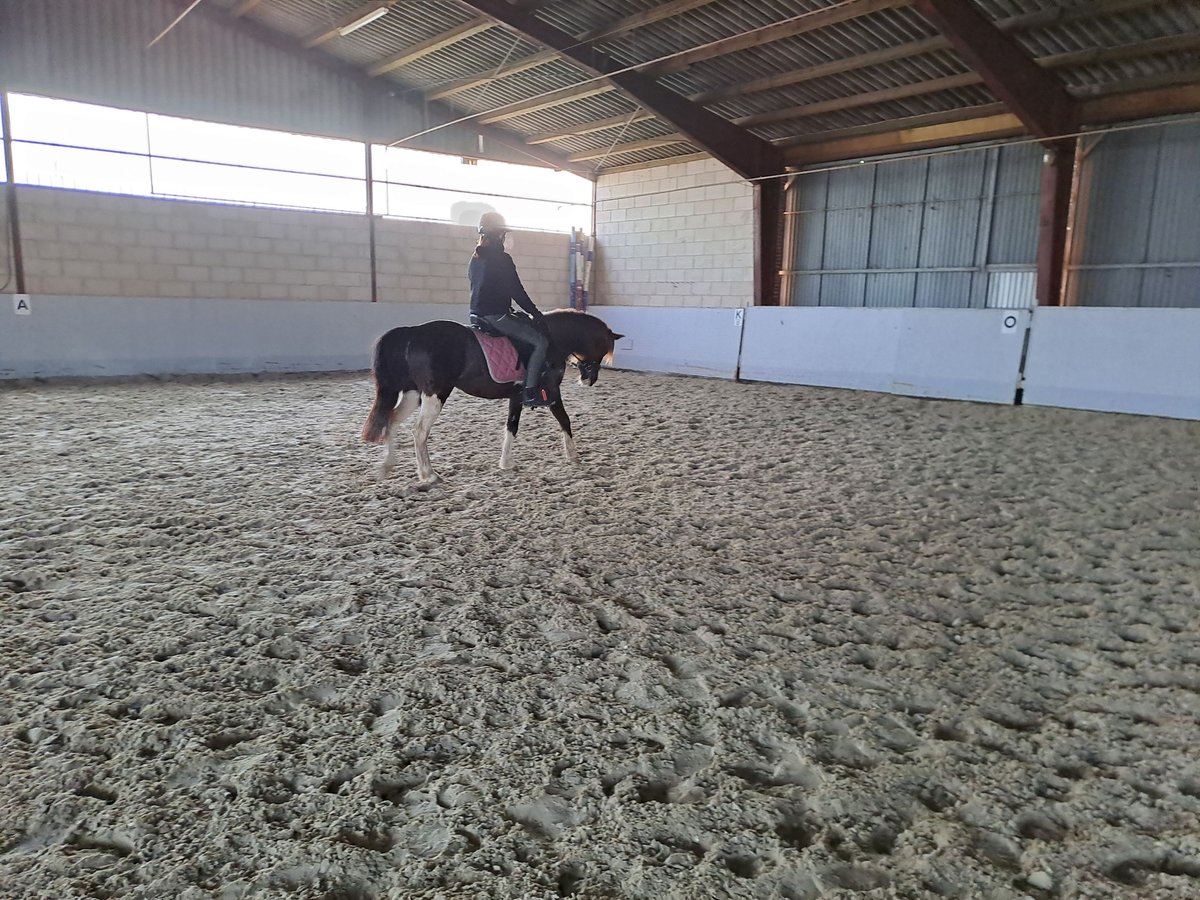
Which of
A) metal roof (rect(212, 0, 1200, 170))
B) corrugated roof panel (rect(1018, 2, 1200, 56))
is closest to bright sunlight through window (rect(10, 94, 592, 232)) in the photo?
metal roof (rect(212, 0, 1200, 170))

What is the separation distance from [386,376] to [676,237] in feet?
39.8

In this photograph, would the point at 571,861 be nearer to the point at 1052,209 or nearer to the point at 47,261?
the point at 1052,209

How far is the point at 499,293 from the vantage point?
18.3ft

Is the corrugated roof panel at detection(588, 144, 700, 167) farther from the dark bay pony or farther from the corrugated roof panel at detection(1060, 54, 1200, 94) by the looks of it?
the dark bay pony

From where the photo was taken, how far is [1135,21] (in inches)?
346

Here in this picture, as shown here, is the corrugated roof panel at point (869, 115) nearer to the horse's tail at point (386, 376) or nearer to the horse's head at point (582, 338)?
the horse's head at point (582, 338)

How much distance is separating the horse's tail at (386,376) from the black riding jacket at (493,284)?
0.61m

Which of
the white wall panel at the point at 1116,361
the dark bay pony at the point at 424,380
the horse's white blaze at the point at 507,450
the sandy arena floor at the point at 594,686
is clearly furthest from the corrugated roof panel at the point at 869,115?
the horse's white blaze at the point at 507,450

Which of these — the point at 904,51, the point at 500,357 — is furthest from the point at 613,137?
the point at 500,357

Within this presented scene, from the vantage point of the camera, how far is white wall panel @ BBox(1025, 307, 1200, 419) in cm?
826

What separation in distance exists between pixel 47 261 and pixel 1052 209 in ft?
50.7

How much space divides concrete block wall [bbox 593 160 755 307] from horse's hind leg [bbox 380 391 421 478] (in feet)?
34.9

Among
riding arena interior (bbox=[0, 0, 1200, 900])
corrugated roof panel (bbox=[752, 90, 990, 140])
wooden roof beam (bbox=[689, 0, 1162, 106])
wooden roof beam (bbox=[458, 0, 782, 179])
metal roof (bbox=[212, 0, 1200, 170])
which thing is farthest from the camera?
corrugated roof panel (bbox=[752, 90, 990, 140])

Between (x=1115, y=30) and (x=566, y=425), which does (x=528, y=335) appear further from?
(x=1115, y=30)
